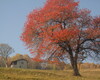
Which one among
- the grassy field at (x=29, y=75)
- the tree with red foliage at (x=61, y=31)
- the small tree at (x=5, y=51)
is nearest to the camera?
the grassy field at (x=29, y=75)

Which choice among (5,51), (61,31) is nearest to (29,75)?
(61,31)

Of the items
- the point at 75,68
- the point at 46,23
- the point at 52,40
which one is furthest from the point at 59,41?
the point at 75,68

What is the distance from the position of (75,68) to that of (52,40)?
6.87 metres

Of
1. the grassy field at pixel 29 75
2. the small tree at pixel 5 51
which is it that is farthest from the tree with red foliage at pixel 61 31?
the small tree at pixel 5 51

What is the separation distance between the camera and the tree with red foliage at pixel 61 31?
105 feet

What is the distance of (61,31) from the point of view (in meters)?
31.3

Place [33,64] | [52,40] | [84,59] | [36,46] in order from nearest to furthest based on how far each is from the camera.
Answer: [52,40] → [36,46] → [84,59] → [33,64]

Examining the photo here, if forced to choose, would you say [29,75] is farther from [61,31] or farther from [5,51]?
[5,51]

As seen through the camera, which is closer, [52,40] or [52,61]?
[52,40]

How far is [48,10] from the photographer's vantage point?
112ft

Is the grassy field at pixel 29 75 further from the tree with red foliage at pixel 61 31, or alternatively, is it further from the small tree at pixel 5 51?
the small tree at pixel 5 51

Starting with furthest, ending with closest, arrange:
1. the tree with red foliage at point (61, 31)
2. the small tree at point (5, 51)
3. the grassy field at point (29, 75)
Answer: the small tree at point (5, 51) → the tree with red foliage at point (61, 31) → the grassy field at point (29, 75)

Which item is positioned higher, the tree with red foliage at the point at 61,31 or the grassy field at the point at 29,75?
the tree with red foliage at the point at 61,31

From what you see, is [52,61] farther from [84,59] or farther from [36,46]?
[84,59]
